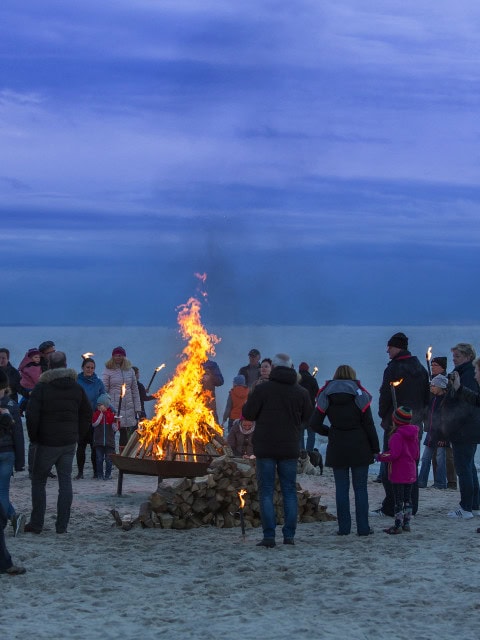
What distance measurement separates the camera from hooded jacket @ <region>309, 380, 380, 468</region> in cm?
1038

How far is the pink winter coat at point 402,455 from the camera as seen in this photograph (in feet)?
34.9

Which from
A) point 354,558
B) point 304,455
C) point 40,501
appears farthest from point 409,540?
point 304,455

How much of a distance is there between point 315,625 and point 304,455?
9939mm

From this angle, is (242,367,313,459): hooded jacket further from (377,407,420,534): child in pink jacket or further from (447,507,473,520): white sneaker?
(447,507,473,520): white sneaker

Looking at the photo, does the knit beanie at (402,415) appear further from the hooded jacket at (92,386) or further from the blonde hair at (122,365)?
the blonde hair at (122,365)

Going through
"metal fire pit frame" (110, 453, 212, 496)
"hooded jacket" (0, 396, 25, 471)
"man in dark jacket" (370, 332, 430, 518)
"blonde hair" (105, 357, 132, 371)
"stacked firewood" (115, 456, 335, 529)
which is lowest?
"stacked firewood" (115, 456, 335, 529)

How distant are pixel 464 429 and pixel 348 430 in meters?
1.85

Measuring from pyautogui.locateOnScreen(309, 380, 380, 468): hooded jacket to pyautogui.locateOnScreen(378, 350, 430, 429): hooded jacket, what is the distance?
1224mm

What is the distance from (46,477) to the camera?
10633 mm

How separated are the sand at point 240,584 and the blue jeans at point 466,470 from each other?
0.41 metres

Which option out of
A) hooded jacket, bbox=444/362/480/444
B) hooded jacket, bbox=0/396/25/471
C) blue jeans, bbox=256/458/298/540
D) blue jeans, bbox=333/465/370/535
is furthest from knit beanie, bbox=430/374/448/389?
hooded jacket, bbox=0/396/25/471

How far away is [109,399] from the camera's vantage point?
1513cm

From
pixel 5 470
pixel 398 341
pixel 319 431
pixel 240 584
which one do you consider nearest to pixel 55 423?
pixel 5 470

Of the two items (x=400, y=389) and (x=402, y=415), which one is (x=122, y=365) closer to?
(x=400, y=389)
